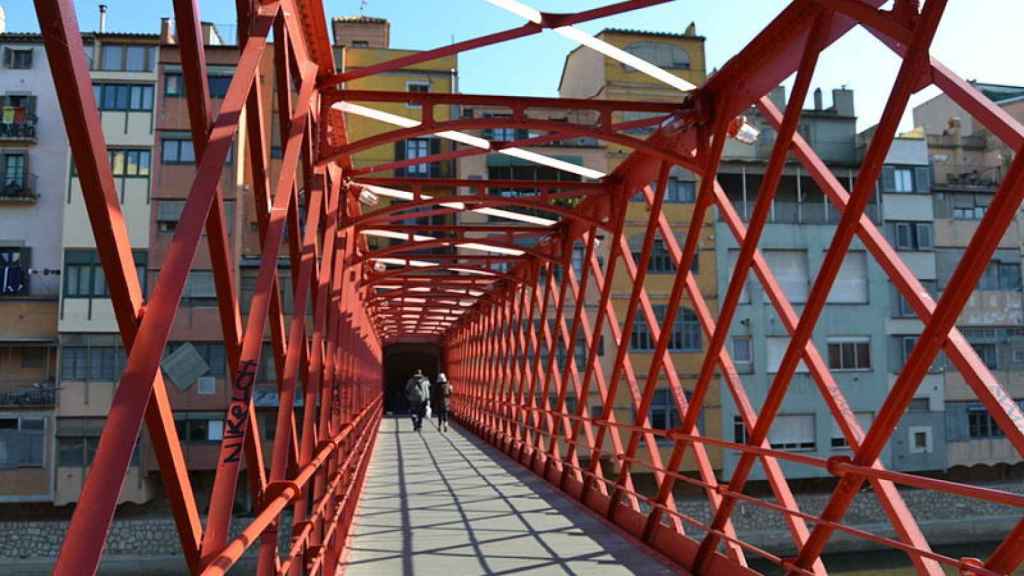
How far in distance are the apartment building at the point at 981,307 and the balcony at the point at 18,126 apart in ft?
110

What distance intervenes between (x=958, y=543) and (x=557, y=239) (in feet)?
81.5

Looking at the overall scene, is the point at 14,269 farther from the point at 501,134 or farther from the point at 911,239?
the point at 911,239

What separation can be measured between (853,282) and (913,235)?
3.49m

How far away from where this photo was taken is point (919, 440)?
112ft

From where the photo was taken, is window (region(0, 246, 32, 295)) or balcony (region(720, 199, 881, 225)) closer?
window (region(0, 246, 32, 295))

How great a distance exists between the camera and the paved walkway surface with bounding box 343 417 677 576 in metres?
6.83

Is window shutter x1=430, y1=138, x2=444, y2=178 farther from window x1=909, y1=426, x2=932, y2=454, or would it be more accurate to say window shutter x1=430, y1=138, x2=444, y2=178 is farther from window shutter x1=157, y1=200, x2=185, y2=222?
window x1=909, y1=426, x2=932, y2=454

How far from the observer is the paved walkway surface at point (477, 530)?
22.4ft

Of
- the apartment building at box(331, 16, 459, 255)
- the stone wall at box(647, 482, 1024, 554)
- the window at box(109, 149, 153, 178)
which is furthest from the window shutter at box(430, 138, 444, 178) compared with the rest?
the stone wall at box(647, 482, 1024, 554)

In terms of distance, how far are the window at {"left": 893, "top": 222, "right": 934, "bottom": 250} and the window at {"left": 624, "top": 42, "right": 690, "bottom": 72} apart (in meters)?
10.5

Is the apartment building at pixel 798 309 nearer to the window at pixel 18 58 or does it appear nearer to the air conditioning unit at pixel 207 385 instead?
the air conditioning unit at pixel 207 385

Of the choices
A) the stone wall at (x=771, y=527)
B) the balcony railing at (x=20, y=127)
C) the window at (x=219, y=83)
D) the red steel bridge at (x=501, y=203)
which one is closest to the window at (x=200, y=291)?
the window at (x=219, y=83)

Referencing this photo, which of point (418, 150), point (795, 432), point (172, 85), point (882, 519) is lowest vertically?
point (882, 519)

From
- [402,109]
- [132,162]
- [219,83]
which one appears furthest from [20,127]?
[402,109]
